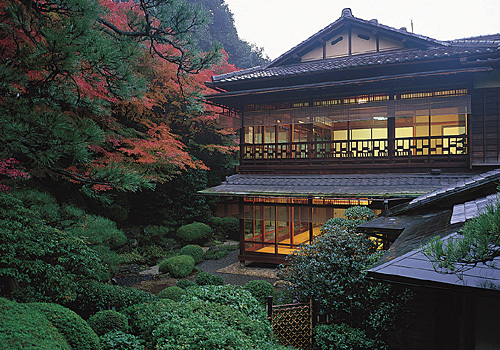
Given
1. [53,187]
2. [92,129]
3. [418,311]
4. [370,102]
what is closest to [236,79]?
[370,102]

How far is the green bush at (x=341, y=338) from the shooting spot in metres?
6.05

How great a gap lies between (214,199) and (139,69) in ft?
34.0

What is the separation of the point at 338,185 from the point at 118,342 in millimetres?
9505

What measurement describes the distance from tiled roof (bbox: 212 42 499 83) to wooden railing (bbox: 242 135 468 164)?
2877 mm

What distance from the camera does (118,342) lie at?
5.45m

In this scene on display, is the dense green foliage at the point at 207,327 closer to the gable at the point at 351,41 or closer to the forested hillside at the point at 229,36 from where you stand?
the gable at the point at 351,41

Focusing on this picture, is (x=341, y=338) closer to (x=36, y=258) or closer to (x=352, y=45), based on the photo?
(x=36, y=258)

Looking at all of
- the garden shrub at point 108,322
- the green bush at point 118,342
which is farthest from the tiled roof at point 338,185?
the green bush at point 118,342

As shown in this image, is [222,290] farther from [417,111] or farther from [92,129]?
[417,111]

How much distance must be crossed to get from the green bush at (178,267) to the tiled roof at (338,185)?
2.98 m

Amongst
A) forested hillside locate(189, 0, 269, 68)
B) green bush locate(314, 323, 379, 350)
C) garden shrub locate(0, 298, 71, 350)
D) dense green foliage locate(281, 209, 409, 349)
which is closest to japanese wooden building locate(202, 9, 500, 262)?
dense green foliage locate(281, 209, 409, 349)

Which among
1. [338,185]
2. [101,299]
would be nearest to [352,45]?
[338,185]

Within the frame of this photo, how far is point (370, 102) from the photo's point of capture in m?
12.9

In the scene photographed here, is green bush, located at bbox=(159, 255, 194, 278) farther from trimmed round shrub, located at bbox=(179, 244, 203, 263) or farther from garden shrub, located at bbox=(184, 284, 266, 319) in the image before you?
garden shrub, located at bbox=(184, 284, 266, 319)
